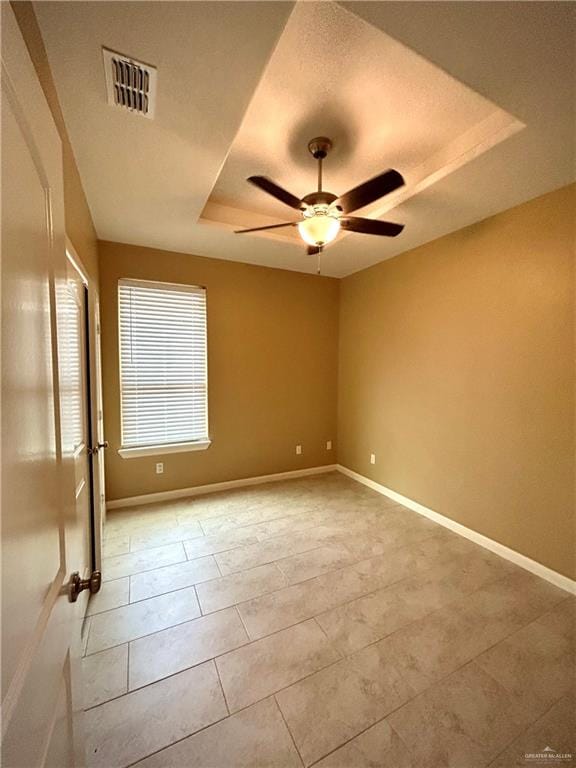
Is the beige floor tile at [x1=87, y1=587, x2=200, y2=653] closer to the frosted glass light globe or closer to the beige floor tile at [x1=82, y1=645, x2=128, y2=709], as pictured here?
the beige floor tile at [x1=82, y1=645, x2=128, y2=709]

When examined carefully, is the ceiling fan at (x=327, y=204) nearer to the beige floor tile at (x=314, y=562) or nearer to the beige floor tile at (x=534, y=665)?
the beige floor tile at (x=314, y=562)

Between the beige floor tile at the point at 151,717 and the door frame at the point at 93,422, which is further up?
the door frame at the point at 93,422

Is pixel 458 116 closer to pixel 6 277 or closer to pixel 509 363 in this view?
pixel 509 363

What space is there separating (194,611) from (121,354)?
2379 millimetres

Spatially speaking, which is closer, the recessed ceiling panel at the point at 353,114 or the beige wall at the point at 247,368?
the recessed ceiling panel at the point at 353,114

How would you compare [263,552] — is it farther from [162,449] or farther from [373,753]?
[162,449]

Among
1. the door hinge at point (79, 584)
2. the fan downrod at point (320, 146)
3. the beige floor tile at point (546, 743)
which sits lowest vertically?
the beige floor tile at point (546, 743)

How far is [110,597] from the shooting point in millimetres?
1979

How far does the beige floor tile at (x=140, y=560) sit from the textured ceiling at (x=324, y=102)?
105 inches

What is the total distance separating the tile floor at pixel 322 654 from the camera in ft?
4.03

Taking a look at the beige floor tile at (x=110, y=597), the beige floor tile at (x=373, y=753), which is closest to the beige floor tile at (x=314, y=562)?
the beige floor tile at (x=373, y=753)

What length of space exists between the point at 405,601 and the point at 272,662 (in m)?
0.91

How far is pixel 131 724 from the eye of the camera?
4.21ft

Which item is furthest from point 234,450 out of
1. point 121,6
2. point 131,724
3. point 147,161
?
point 121,6
